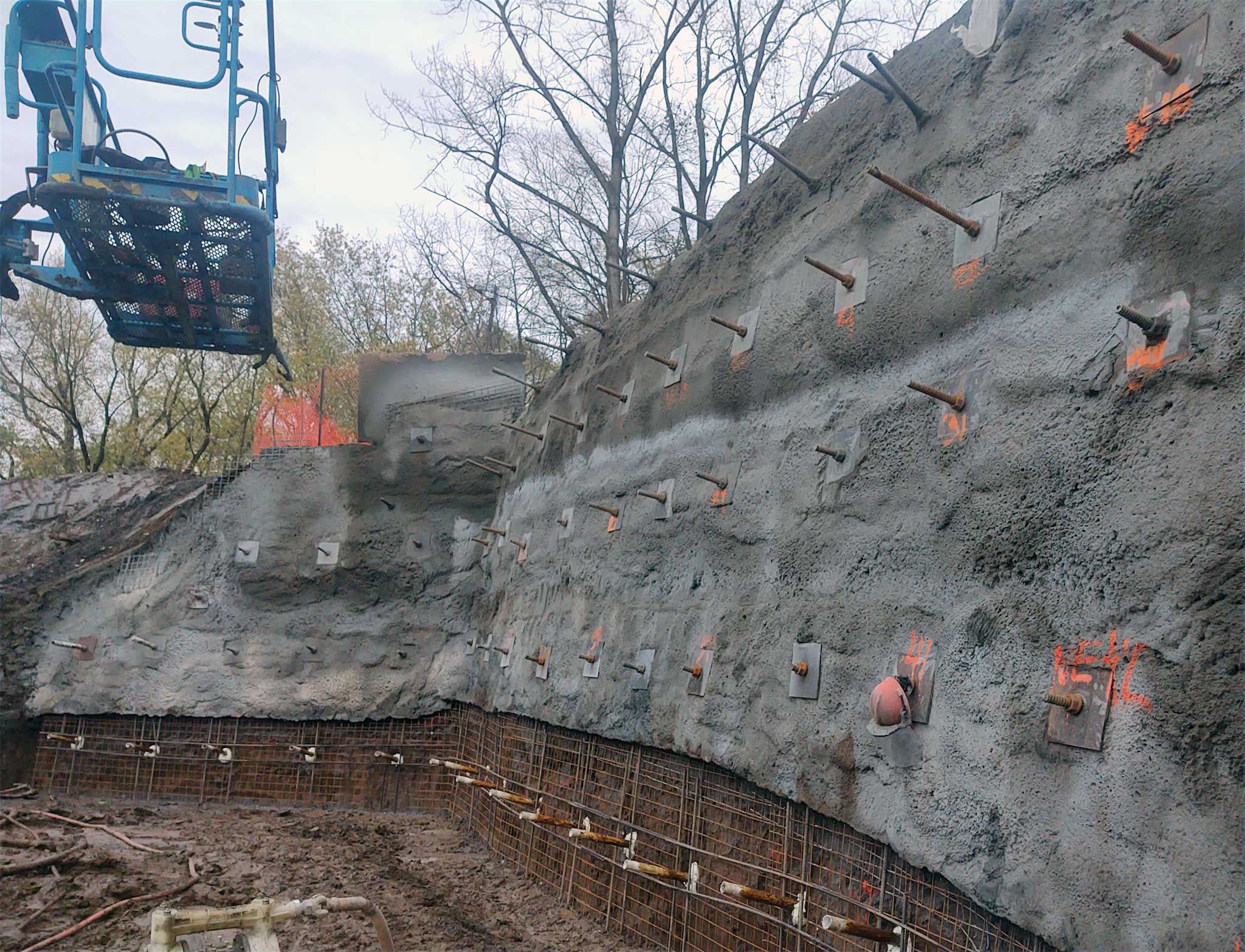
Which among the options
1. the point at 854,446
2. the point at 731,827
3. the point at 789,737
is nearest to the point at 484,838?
the point at 731,827

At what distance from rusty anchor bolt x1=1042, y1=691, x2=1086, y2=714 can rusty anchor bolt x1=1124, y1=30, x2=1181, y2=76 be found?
98.4 inches

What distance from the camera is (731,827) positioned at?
233 inches

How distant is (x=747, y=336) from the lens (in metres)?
7.21

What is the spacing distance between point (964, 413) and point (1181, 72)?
1.64 m

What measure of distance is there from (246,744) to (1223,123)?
38.7ft

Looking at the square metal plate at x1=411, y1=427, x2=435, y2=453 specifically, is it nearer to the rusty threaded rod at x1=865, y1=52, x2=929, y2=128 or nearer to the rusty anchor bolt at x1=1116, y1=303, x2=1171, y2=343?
the rusty threaded rod at x1=865, y1=52, x2=929, y2=128

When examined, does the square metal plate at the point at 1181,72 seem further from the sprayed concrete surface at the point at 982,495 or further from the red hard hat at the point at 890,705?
the red hard hat at the point at 890,705

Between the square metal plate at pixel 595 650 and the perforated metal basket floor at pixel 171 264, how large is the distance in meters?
4.87

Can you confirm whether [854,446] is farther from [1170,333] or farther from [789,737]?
[1170,333]

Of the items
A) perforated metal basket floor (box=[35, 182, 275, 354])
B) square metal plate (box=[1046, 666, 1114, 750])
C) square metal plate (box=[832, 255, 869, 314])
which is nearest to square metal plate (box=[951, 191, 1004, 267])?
square metal plate (box=[832, 255, 869, 314])

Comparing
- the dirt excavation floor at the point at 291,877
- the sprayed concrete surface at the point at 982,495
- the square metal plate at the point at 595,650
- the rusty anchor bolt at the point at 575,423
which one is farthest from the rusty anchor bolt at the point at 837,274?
the dirt excavation floor at the point at 291,877

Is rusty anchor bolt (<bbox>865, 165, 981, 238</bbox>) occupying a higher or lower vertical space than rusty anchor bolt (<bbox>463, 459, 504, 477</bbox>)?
higher

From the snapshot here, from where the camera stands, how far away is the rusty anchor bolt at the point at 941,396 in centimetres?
481

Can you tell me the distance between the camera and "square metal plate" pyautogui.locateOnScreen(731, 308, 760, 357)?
714 centimetres
